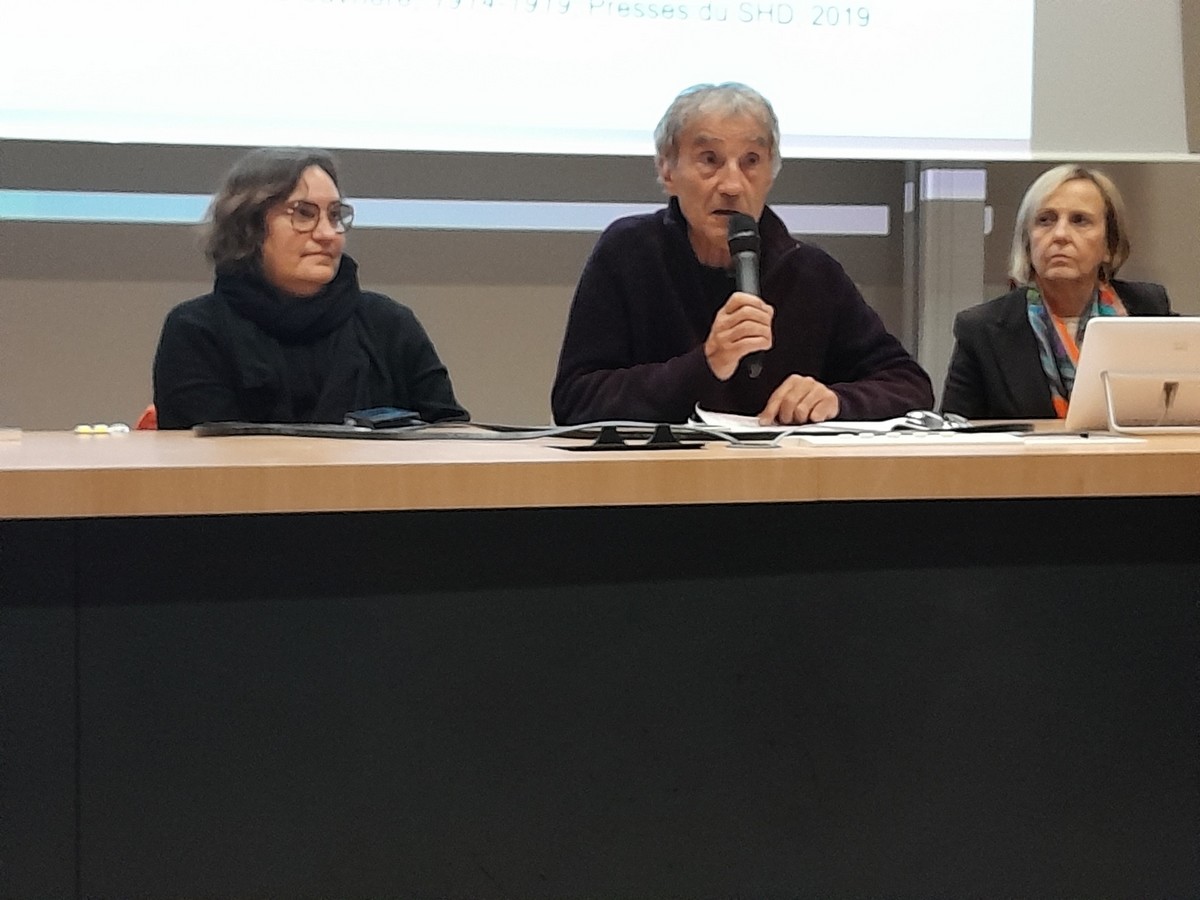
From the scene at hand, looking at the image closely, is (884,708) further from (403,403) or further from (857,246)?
(857,246)

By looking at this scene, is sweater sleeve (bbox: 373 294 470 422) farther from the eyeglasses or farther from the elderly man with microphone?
the elderly man with microphone

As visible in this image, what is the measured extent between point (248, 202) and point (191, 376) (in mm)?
322

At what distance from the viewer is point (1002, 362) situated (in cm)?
214

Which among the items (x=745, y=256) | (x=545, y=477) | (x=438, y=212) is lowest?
(x=545, y=477)

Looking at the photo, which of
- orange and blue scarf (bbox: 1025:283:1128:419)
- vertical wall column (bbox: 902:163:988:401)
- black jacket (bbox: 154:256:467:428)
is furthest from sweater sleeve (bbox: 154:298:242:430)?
vertical wall column (bbox: 902:163:988:401)

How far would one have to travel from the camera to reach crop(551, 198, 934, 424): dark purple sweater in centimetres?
180

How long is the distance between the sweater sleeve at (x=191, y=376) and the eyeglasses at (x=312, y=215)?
0.21m

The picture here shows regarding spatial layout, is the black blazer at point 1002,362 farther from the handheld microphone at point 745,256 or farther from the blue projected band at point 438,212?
the handheld microphone at point 745,256

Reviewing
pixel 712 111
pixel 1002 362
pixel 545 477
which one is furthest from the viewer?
pixel 1002 362

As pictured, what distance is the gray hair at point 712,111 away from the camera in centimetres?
179

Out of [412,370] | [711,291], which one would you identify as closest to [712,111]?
[711,291]

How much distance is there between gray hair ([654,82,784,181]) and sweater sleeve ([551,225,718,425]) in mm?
172

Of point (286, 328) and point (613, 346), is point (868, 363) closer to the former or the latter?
point (613, 346)

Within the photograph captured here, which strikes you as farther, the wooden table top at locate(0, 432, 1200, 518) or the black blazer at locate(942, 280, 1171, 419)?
the black blazer at locate(942, 280, 1171, 419)
